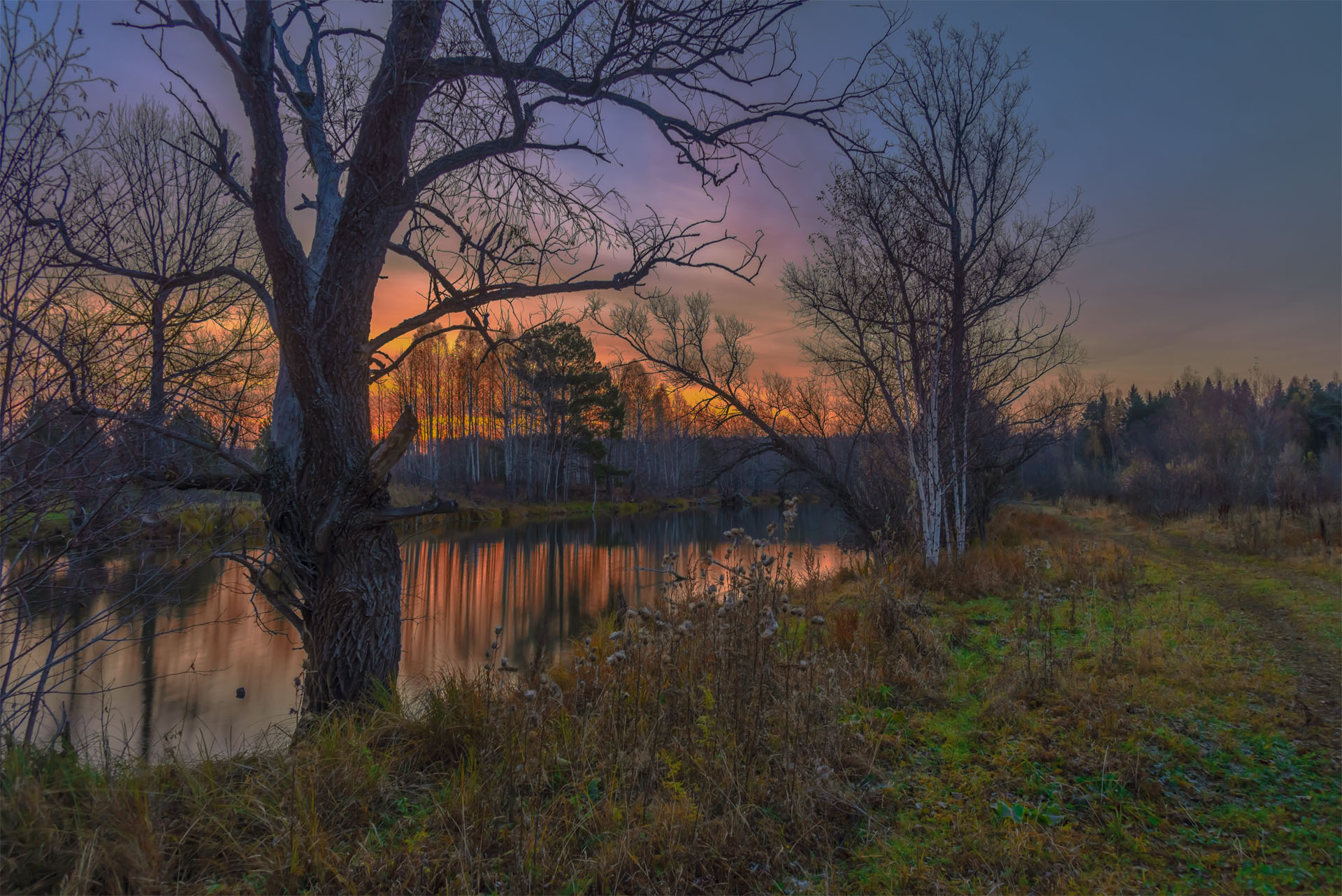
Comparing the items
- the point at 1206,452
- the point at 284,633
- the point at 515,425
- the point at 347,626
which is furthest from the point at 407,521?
the point at 1206,452

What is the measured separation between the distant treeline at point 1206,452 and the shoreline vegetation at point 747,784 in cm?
1490

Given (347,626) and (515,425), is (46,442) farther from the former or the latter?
(515,425)

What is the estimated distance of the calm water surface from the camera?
5.72 meters

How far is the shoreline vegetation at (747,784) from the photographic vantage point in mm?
2336

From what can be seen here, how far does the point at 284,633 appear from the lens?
4922 mm

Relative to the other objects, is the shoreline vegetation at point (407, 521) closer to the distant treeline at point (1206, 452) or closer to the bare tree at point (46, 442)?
the bare tree at point (46, 442)

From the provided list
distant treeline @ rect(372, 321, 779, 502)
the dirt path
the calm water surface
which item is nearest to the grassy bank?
distant treeline @ rect(372, 321, 779, 502)

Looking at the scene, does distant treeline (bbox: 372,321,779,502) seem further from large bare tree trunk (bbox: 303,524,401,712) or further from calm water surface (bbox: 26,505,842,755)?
large bare tree trunk (bbox: 303,524,401,712)

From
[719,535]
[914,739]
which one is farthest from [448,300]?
[719,535]

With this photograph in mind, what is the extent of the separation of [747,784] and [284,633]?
409cm

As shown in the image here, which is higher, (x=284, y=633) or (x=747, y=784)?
(x=284, y=633)

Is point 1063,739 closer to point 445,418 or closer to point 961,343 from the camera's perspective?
point 961,343

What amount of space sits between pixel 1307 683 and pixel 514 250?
255 inches

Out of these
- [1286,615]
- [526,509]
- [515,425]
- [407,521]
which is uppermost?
[515,425]
